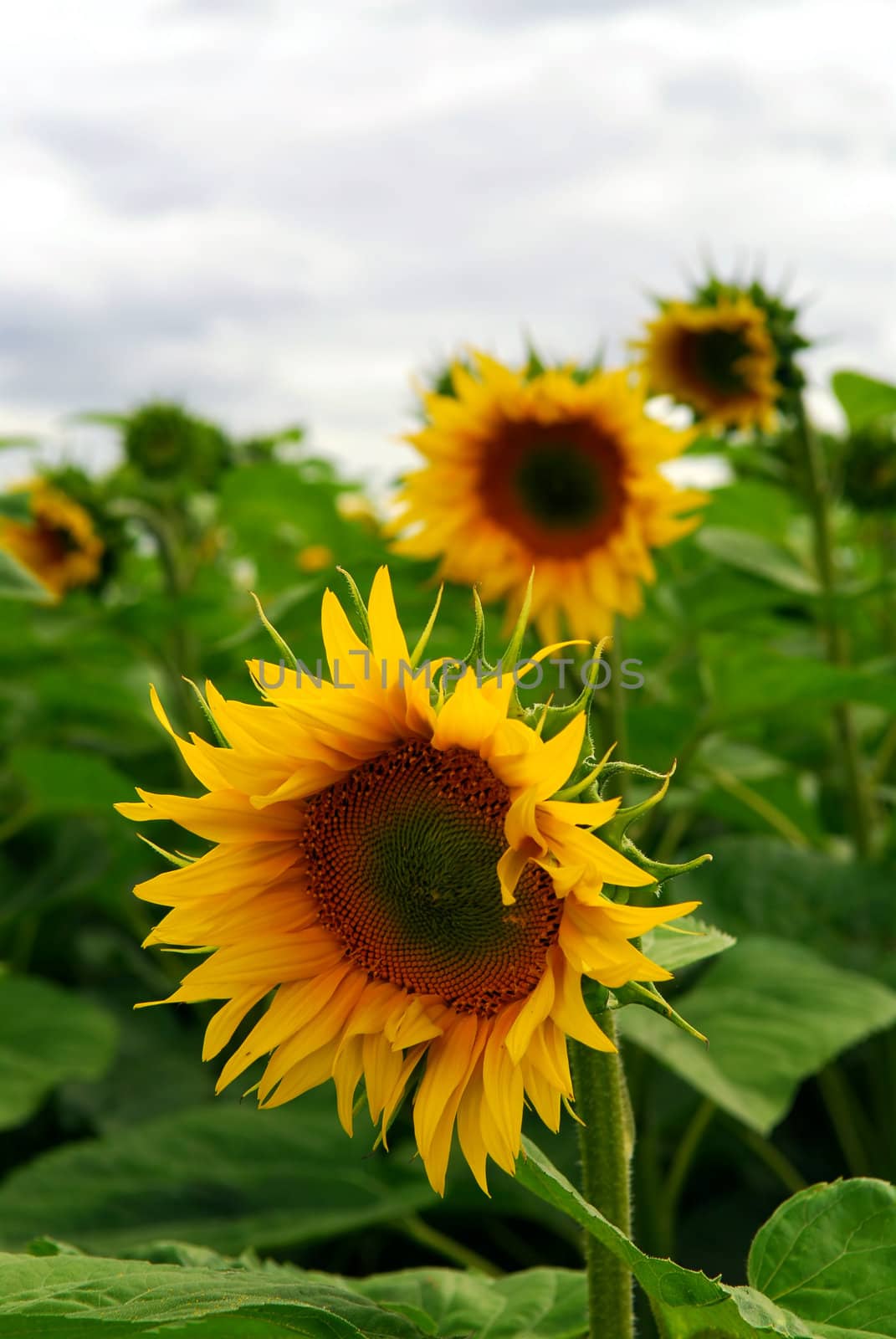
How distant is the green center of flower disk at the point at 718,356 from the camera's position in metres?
2.68

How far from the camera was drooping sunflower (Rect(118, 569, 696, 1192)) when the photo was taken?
960 millimetres

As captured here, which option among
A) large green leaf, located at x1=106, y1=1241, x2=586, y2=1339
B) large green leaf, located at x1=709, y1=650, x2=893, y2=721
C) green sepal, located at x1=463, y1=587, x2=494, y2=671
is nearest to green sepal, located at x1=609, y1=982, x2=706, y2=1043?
green sepal, located at x1=463, y1=587, x2=494, y2=671

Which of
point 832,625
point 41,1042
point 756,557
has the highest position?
point 756,557

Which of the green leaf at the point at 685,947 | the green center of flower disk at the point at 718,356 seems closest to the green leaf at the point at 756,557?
the green center of flower disk at the point at 718,356

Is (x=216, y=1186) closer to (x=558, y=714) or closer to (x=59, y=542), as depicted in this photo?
(x=558, y=714)

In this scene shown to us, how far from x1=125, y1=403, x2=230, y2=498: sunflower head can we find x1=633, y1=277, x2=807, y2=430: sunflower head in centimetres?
143

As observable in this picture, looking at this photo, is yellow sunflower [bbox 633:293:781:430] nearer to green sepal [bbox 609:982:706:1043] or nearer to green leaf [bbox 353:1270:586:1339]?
green leaf [bbox 353:1270:586:1339]

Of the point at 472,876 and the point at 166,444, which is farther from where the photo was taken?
the point at 166,444

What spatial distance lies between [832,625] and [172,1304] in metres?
2.00

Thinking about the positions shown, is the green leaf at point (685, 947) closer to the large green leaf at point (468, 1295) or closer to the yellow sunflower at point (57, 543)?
the large green leaf at point (468, 1295)

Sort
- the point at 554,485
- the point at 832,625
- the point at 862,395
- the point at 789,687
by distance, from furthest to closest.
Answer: the point at 862,395, the point at 832,625, the point at 554,485, the point at 789,687

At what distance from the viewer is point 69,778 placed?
276cm

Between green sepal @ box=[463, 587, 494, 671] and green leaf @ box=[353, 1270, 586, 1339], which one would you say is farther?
green leaf @ box=[353, 1270, 586, 1339]

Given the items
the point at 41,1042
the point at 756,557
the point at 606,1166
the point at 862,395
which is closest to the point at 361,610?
the point at 606,1166
